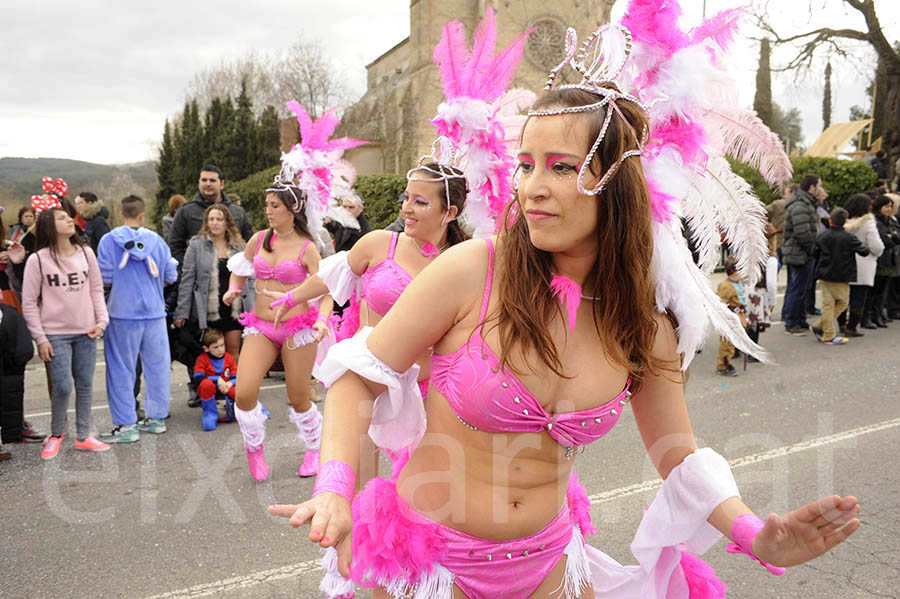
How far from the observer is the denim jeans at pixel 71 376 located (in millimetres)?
5301

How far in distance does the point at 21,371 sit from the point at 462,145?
4.12m

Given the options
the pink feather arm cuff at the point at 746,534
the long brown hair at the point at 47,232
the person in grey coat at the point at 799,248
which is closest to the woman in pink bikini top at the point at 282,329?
the long brown hair at the point at 47,232

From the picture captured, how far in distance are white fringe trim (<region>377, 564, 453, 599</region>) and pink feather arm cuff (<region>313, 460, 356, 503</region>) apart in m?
0.41

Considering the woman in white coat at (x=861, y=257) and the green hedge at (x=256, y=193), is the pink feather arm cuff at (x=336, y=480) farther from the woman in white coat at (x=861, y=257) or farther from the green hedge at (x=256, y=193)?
the green hedge at (x=256, y=193)

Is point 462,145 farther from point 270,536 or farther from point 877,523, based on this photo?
point 877,523

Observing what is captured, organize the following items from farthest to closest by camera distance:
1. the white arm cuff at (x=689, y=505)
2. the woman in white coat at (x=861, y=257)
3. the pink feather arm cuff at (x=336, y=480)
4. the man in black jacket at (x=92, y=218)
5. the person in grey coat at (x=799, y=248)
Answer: the person in grey coat at (x=799, y=248), the woman in white coat at (x=861, y=257), the man in black jacket at (x=92, y=218), the white arm cuff at (x=689, y=505), the pink feather arm cuff at (x=336, y=480)

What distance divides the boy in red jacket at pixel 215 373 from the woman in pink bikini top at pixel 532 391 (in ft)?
15.2

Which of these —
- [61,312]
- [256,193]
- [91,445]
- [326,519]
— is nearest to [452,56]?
[326,519]

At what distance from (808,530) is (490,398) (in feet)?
2.40

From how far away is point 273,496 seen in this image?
4.52m

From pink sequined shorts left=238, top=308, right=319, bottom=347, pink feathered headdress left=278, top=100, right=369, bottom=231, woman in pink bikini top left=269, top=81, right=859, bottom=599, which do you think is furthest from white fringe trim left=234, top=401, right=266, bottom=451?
woman in pink bikini top left=269, top=81, right=859, bottom=599

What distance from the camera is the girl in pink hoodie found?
524 cm

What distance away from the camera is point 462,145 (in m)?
3.78

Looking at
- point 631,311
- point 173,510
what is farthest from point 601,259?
point 173,510
